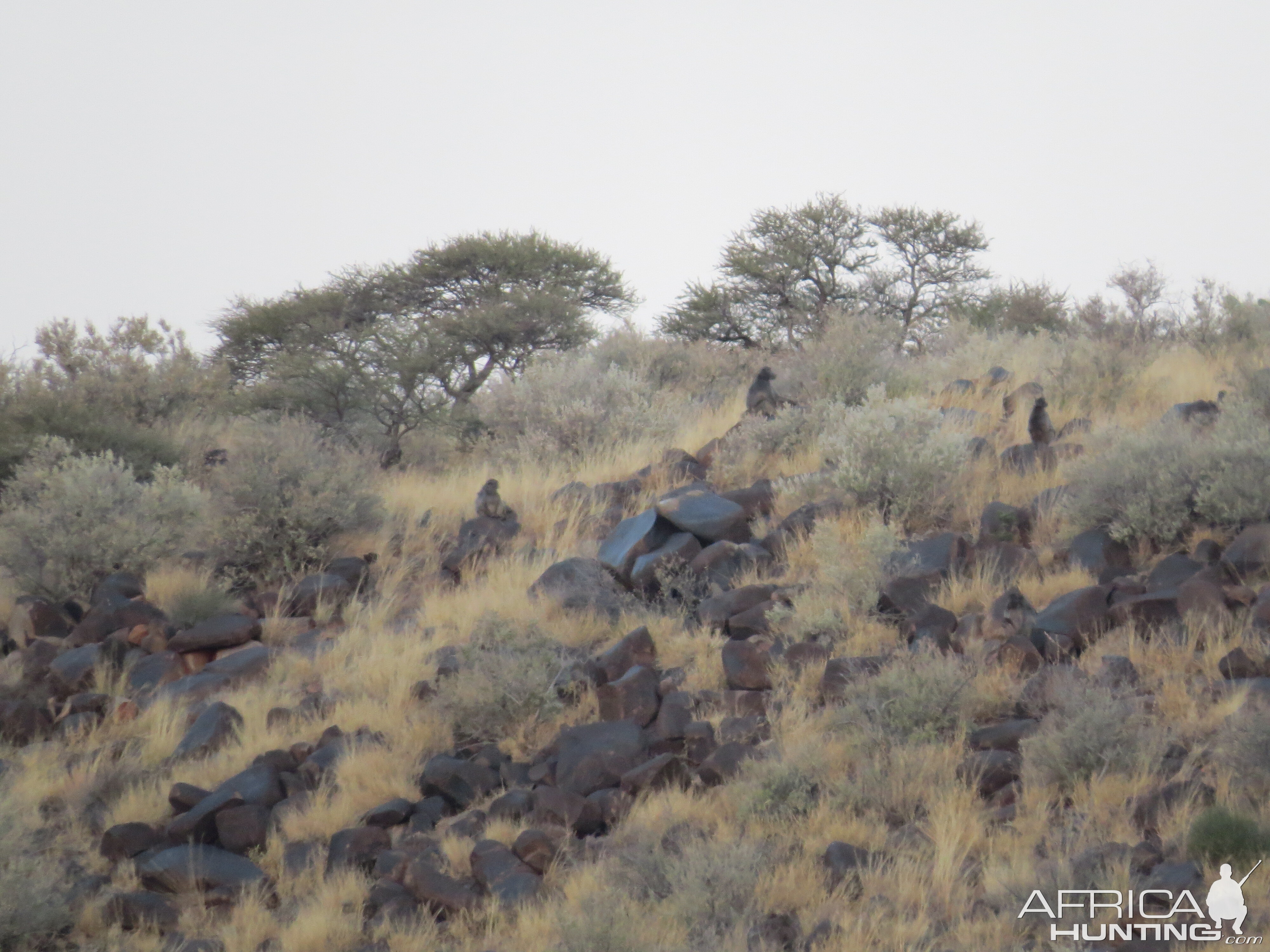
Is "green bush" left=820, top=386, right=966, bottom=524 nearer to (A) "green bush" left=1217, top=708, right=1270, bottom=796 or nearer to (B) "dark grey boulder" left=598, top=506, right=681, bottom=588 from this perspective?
(B) "dark grey boulder" left=598, top=506, right=681, bottom=588

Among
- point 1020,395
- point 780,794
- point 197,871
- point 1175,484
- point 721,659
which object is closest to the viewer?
point 780,794

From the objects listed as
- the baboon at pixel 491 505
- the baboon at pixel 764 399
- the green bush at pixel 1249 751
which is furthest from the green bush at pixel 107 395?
the green bush at pixel 1249 751

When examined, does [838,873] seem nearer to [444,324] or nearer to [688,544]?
[688,544]

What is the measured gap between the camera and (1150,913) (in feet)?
12.6

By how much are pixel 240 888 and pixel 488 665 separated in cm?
176

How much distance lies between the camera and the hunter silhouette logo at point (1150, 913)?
3666mm

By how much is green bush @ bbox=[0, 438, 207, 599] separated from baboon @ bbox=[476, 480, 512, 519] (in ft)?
7.94

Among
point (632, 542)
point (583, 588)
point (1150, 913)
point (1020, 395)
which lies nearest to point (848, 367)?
point (1020, 395)

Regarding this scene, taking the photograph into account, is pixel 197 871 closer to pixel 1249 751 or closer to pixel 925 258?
pixel 1249 751

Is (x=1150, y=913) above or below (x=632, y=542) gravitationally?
below

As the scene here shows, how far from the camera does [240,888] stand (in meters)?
5.04

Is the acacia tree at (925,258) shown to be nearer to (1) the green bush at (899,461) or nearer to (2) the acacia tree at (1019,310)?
(2) the acacia tree at (1019,310)

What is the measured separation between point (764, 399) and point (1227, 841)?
7230mm

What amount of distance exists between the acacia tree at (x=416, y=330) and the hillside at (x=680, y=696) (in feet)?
16.9
